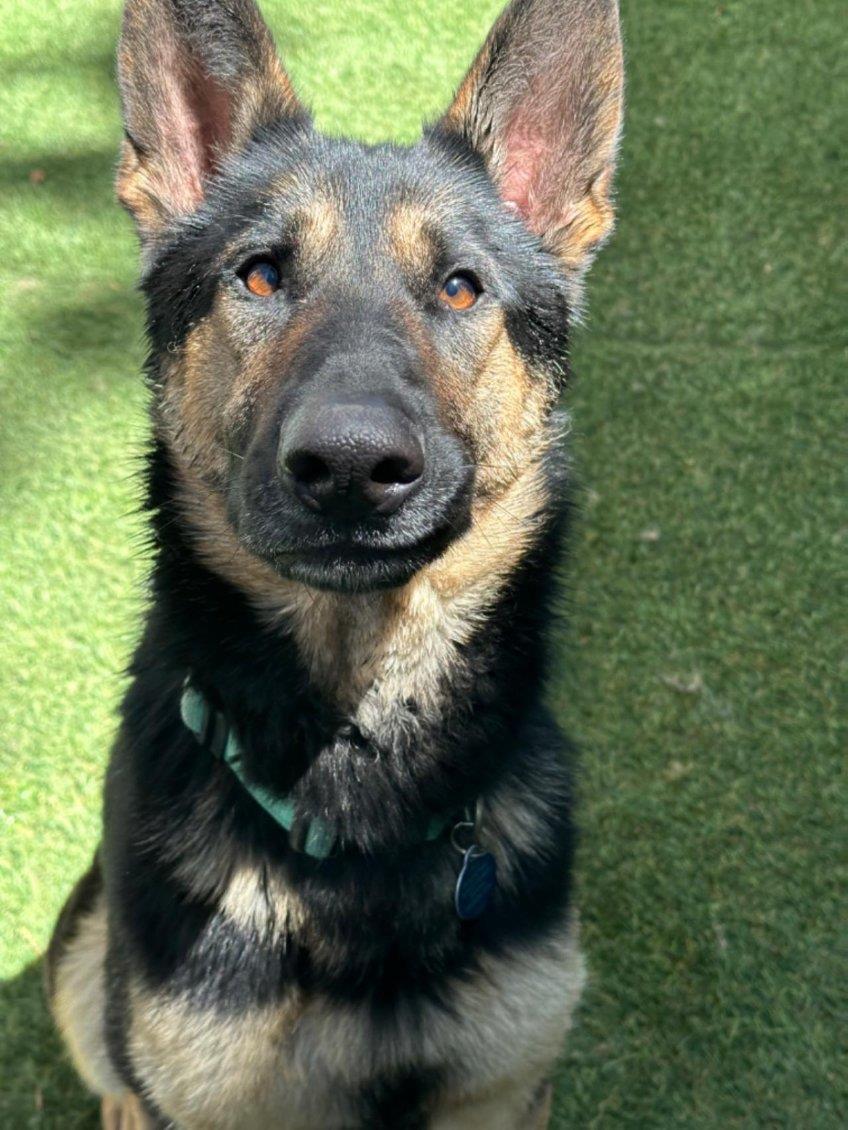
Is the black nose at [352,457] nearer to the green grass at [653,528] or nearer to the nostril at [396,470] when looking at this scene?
the nostril at [396,470]

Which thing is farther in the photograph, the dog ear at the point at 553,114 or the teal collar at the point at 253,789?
the dog ear at the point at 553,114

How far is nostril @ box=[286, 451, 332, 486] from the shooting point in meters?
2.12

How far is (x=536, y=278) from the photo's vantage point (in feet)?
9.32

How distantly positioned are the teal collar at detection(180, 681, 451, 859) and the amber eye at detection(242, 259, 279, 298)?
875 mm

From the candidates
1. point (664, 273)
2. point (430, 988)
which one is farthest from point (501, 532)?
point (664, 273)

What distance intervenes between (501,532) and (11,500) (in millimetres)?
2457

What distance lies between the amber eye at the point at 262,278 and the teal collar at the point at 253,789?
2.87 feet

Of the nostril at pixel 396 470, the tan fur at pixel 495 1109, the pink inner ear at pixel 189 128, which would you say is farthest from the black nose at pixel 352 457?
the tan fur at pixel 495 1109

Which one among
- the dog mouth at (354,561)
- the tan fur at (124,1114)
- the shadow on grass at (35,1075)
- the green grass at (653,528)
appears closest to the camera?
the dog mouth at (354,561)

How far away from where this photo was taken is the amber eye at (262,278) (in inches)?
104

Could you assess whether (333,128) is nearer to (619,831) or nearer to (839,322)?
(839,322)

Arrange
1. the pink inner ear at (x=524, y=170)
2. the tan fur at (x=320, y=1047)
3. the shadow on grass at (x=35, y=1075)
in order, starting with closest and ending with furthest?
the tan fur at (x=320, y=1047) → the pink inner ear at (x=524, y=170) → the shadow on grass at (x=35, y=1075)

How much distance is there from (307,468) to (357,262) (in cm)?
65

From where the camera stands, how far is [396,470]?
2168mm
